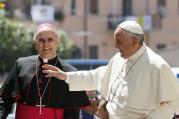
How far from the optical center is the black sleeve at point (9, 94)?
4992 mm

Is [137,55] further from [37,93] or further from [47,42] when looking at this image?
[37,93]

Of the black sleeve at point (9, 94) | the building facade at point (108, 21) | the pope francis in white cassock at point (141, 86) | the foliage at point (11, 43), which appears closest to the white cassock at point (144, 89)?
the pope francis in white cassock at point (141, 86)

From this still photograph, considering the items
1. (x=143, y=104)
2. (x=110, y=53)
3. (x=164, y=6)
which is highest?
(x=143, y=104)

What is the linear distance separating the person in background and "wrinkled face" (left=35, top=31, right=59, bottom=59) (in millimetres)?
11

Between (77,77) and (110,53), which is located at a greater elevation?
(77,77)

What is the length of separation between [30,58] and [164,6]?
3883cm

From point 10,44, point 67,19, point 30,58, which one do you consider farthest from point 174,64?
point 67,19

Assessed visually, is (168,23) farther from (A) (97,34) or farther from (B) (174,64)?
(B) (174,64)

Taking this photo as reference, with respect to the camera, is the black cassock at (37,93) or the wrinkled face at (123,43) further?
the black cassock at (37,93)

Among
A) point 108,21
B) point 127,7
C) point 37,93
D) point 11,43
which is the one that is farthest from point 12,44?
point 37,93

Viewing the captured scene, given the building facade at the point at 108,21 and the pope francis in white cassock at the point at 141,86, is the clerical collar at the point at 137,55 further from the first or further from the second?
the building facade at the point at 108,21

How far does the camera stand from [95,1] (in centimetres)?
4153

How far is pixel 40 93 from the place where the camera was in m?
4.92

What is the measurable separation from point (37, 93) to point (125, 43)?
895mm
